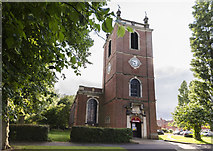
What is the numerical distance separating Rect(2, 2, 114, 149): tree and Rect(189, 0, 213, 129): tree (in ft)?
54.1

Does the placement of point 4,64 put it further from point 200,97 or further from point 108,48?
point 108,48

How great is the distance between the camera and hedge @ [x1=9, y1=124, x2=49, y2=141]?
42.1ft

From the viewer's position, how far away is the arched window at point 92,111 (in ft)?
85.7

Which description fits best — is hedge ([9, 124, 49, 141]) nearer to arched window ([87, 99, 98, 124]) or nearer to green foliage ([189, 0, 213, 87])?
arched window ([87, 99, 98, 124])

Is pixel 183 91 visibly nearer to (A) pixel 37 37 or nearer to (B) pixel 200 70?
(B) pixel 200 70

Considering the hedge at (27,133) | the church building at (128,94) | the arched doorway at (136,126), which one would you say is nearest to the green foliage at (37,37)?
the hedge at (27,133)


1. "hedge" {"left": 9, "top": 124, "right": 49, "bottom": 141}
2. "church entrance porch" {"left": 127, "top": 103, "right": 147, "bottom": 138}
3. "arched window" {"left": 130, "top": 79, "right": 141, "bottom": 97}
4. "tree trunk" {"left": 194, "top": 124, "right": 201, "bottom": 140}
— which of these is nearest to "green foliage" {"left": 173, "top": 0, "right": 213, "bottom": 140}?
"tree trunk" {"left": 194, "top": 124, "right": 201, "bottom": 140}

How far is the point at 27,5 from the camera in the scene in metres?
2.68

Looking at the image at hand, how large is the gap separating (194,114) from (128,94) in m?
8.68

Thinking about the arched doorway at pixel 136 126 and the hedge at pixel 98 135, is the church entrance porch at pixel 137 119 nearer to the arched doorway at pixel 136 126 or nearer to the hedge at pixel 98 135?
the arched doorway at pixel 136 126

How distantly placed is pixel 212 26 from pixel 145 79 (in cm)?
1081

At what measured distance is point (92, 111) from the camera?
26781mm

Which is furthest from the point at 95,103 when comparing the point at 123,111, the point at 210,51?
the point at 210,51

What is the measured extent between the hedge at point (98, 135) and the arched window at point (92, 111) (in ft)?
38.4
